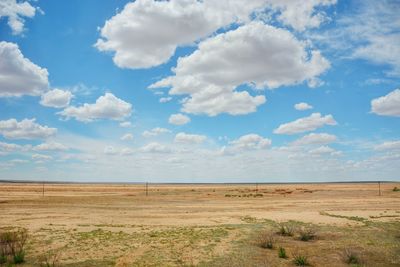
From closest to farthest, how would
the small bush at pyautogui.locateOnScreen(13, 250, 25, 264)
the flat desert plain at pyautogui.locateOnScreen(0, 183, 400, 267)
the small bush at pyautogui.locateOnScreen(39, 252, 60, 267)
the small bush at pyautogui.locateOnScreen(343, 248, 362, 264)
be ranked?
the small bush at pyautogui.locateOnScreen(39, 252, 60, 267)
the small bush at pyautogui.locateOnScreen(13, 250, 25, 264)
the small bush at pyautogui.locateOnScreen(343, 248, 362, 264)
the flat desert plain at pyautogui.locateOnScreen(0, 183, 400, 267)

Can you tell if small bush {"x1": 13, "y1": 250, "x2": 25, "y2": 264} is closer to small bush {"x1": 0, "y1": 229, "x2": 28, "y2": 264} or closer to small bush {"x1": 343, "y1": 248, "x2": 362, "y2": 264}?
small bush {"x1": 0, "y1": 229, "x2": 28, "y2": 264}

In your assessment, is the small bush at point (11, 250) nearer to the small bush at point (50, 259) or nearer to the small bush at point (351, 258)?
the small bush at point (50, 259)

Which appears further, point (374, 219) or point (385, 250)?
point (374, 219)

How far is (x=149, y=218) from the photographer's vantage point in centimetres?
2912

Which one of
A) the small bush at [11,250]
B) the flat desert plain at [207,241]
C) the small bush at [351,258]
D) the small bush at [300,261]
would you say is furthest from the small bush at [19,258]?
the small bush at [351,258]

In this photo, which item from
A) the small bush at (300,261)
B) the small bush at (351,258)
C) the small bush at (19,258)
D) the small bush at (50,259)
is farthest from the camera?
the small bush at (351,258)

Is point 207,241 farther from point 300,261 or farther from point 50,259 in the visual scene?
point 50,259

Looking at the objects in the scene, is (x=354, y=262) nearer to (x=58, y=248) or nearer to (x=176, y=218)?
(x=58, y=248)

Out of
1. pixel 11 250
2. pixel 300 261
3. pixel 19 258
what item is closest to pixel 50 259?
pixel 19 258

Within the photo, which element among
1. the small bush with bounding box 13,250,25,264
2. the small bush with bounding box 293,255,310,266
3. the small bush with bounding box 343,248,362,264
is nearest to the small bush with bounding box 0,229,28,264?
the small bush with bounding box 13,250,25,264

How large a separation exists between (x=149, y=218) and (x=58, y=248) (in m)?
12.3

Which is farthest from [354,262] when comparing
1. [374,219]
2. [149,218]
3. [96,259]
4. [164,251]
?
[149,218]

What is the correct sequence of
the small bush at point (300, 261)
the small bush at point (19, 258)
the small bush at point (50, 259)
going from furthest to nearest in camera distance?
the small bush at point (300, 261) → the small bush at point (19, 258) → the small bush at point (50, 259)

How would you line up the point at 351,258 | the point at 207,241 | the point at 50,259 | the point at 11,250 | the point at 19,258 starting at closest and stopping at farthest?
the point at 19,258
the point at 351,258
the point at 50,259
the point at 11,250
the point at 207,241
